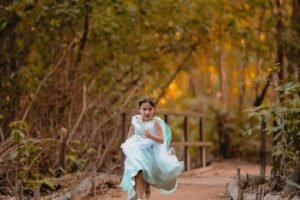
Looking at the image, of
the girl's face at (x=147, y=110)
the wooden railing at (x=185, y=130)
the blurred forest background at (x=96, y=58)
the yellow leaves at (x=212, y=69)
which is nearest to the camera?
the girl's face at (x=147, y=110)

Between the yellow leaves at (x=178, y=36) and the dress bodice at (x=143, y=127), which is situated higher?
the yellow leaves at (x=178, y=36)

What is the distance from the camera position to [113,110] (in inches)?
547

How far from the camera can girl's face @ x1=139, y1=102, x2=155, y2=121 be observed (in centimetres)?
773

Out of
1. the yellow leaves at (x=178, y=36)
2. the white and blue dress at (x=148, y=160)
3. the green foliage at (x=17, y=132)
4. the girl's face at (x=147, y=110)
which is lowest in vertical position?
the white and blue dress at (x=148, y=160)

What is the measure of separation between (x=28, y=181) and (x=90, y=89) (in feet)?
14.3

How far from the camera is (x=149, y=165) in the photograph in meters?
7.76

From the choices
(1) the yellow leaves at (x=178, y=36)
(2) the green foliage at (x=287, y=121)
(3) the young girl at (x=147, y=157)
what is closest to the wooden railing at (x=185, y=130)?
(1) the yellow leaves at (x=178, y=36)

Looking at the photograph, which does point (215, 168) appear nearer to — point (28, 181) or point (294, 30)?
point (294, 30)

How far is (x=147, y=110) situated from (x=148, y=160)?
1.97 ft

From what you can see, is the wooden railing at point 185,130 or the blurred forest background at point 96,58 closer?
the wooden railing at point 185,130

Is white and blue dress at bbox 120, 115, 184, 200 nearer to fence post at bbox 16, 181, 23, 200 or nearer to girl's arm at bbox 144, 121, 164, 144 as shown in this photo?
girl's arm at bbox 144, 121, 164, 144

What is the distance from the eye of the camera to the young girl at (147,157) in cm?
768

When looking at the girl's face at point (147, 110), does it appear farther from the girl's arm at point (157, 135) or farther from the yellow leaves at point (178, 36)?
the yellow leaves at point (178, 36)

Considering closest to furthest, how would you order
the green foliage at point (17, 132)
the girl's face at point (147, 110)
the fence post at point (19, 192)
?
the girl's face at point (147, 110), the fence post at point (19, 192), the green foliage at point (17, 132)
